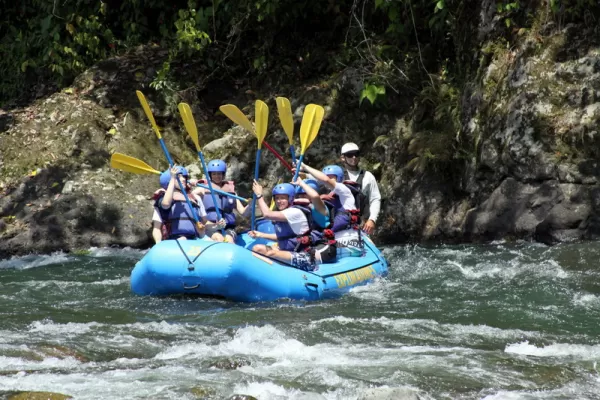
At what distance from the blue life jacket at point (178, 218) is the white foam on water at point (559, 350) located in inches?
146

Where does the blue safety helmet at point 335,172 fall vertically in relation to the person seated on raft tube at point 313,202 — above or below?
above

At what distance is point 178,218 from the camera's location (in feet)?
28.7

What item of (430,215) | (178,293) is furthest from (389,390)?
(430,215)

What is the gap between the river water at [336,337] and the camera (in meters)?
5.14

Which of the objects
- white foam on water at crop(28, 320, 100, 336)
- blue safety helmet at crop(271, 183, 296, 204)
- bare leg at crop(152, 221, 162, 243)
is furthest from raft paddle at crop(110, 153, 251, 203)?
white foam on water at crop(28, 320, 100, 336)

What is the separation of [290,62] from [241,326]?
7.54 metres

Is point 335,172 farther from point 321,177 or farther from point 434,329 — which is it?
point 434,329

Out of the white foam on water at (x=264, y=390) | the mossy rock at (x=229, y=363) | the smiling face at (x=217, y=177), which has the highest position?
the smiling face at (x=217, y=177)

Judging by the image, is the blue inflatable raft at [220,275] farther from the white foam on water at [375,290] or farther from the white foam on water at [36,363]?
the white foam on water at [36,363]

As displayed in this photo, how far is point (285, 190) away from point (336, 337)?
2.08 m

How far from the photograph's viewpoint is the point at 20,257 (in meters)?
11.1

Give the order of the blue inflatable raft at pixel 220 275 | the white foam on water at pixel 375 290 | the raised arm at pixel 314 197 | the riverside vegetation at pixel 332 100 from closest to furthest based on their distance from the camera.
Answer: the blue inflatable raft at pixel 220 275, the white foam on water at pixel 375 290, the raised arm at pixel 314 197, the riverside vegetation at pixel 332 100

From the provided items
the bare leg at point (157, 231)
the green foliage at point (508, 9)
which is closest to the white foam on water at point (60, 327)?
the bare leg at point (157, 231)

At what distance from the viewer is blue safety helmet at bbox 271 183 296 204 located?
809cm
